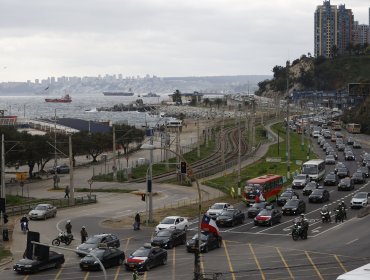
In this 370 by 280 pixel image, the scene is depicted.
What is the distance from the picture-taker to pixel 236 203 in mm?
65500

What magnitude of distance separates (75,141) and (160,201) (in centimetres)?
4182

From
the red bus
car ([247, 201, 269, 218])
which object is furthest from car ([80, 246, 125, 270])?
the red bus

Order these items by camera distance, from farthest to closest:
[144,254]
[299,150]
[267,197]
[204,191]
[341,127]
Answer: [341,127] → [299,150] → [204,191] → [267,197] → [144,254]

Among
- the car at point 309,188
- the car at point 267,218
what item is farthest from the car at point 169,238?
the car at point 309,188

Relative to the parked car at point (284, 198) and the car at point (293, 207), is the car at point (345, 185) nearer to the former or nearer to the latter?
the parked car at point (284, 198)

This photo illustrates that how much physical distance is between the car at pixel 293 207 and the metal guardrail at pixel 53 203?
19.3 m

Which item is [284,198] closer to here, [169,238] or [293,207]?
[293,207]

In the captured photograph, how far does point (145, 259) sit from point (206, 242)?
5.93 meters

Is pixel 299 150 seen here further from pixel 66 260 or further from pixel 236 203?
pixel 66 260

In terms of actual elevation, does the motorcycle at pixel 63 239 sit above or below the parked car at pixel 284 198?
above

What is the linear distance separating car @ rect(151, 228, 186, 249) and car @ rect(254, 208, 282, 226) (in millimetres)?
7968

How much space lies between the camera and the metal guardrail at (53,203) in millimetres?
59406

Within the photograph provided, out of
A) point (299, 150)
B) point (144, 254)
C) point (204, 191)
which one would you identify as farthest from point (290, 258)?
point (299, 150)

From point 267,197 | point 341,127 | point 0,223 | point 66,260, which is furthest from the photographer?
point 341,127
